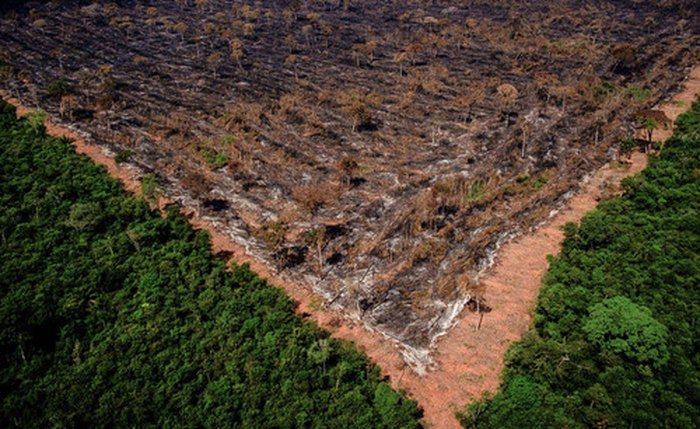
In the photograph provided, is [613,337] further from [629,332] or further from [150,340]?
[150,340]

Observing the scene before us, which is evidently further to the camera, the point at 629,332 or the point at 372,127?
the point at 372,127

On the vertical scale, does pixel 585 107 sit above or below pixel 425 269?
above

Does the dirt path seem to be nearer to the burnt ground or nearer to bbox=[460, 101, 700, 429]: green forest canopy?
the burnt ground

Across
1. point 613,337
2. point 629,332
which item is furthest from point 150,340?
point 629,332

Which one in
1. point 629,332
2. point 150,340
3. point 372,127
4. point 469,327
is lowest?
point 150,340

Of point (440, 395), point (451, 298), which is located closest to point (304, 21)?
point (451, 298)

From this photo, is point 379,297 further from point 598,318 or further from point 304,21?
point 304,21
